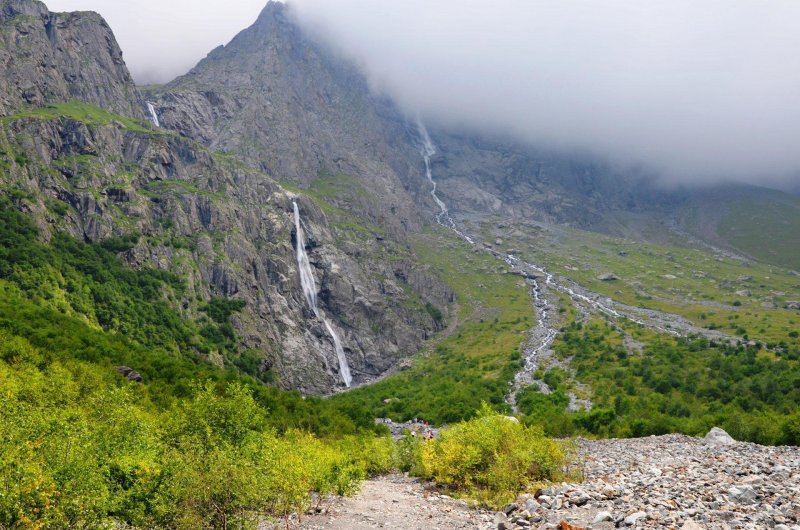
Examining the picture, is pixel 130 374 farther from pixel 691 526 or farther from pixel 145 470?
pixel 691 526

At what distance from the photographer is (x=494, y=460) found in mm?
36438

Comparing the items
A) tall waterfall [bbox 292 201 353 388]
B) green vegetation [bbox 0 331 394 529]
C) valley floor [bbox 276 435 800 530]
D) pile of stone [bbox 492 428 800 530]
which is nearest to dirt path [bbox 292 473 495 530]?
valley floor [bbox 276 435 800 530]

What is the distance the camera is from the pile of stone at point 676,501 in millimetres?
17656

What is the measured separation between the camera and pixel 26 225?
10600 centimetres

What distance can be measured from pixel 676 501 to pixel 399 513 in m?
16.4

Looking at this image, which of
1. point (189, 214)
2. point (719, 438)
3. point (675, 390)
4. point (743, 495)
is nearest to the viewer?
point (743, 495)

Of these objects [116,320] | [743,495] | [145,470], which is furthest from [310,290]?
[743,495]

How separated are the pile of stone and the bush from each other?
9.59 feet

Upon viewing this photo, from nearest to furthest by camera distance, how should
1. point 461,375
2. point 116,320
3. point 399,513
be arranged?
1. point 399,513
2. point 116,320
3. point 461,375

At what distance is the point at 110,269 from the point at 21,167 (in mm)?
33219

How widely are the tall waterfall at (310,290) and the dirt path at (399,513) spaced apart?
11099 cm

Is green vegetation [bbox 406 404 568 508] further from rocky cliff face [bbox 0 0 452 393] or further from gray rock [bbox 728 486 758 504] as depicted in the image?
rocky cliff face [bbox 0 0 452 393]

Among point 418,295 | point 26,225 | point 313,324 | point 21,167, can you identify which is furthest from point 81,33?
point 418,295

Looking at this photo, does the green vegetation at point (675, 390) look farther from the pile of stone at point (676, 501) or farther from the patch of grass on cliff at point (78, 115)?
the patch of grass on cliff at point (78, 115)
